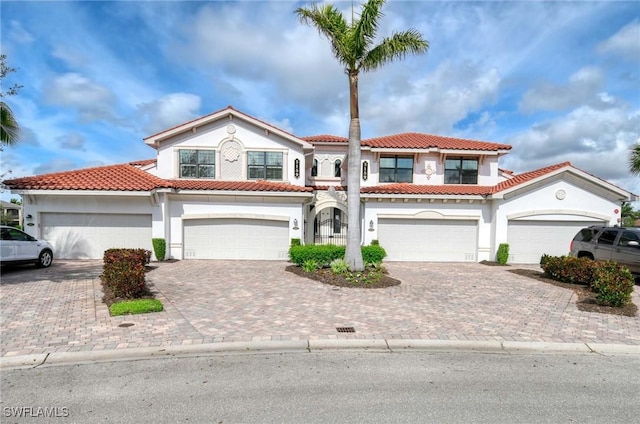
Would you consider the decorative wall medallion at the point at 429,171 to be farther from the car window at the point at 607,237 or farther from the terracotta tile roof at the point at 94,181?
the terracotta tile roof at the point at 94,181

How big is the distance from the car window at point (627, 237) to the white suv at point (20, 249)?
2076 cm

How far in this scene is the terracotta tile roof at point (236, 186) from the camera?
15789 mm

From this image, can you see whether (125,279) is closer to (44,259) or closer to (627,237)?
(44,259)

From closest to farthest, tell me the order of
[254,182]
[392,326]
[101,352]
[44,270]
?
[101,352]
[392,326]
[44,270]
[254,182]

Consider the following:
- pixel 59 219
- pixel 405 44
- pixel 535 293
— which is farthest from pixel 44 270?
pixel 535 293

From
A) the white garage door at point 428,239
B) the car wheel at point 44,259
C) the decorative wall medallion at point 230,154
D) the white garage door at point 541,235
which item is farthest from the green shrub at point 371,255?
the car wheel at point 44,259

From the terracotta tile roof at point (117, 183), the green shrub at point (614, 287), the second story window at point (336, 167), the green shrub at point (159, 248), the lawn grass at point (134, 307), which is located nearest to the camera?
the lawn grass at point (134, 307)

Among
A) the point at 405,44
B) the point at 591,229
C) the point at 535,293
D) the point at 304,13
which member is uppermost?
the point at 304,13

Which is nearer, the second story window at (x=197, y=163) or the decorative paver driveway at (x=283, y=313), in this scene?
the decorative paver driveway at (x=283, y=313)

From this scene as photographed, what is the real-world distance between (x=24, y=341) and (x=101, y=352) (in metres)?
1.57

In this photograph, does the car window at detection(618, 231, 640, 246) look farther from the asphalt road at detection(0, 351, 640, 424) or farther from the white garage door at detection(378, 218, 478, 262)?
the asphalt road at detection(0, 351, 640, 424)

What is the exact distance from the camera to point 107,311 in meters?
7.51

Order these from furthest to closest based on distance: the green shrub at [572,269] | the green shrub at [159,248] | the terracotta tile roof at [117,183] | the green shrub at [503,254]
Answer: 1. the green shrub at [503,254]
2. the green shrub at [159,248]
3. the terracotta tile roof at [117,183]
4. the green shrub at [572,269]

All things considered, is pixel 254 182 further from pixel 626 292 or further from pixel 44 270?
pixel 626 292
